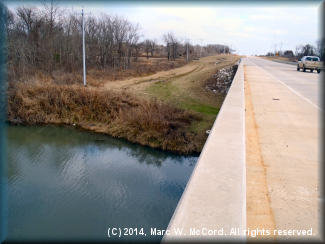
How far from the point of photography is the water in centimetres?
688

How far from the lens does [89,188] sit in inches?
351

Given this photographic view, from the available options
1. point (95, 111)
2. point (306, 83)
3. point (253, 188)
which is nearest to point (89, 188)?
point (253, 188)

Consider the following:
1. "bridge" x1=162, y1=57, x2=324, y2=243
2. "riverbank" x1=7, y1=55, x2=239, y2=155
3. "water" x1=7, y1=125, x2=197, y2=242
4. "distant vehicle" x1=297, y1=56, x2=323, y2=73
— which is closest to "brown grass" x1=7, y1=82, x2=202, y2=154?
"riverbank" x1=7, y1=55, x2=239, y2=155

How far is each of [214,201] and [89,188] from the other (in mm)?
6881

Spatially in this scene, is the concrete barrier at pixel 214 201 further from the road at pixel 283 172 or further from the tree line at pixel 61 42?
the tree line at pixel 61 42

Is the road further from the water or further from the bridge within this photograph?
the water

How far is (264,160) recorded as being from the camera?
5.33 m

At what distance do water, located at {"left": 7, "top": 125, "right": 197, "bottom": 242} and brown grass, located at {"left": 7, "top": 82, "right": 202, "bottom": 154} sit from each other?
126 cm

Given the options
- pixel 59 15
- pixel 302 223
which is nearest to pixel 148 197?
pixel 302 223

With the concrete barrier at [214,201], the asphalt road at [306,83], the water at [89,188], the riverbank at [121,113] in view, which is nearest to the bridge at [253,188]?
A: the concrete barrier at [214,201]

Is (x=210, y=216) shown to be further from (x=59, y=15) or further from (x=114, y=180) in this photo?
(x=59, y=15)

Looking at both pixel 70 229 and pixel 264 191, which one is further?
pixel 70 229

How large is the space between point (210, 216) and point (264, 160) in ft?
10.3

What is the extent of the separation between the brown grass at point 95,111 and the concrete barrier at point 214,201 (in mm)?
9325
